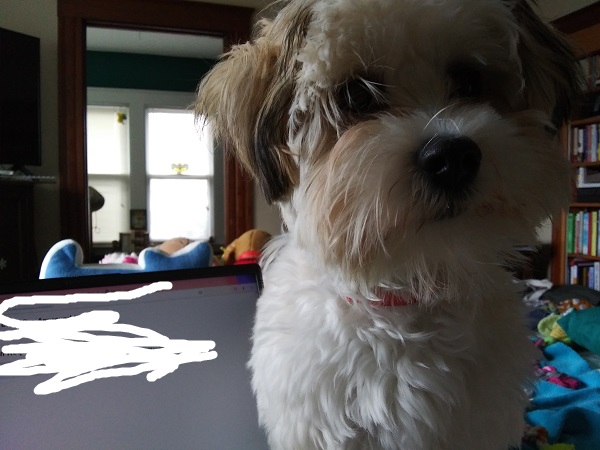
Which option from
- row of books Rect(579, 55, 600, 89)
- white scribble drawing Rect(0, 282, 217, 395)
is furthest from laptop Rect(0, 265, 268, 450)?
row of books Rect(579, 55, 600, 89)

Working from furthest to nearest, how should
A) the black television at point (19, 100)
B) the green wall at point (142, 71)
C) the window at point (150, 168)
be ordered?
the window at point (150, 168) → the green wall at point (142, 71) → the black television at point (19, 100)

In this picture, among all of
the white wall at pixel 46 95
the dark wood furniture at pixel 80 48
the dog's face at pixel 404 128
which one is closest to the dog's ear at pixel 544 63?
the dog's face at pixel 404 128

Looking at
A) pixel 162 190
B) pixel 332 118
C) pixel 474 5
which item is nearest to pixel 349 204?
pixel 332 118

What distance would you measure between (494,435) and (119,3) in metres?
3.46

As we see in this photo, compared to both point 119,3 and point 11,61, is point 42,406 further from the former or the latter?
point 119,3

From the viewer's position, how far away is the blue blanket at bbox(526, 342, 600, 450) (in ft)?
3.05

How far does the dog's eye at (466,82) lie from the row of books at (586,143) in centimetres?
272

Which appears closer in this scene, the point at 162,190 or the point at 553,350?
the point at 553,350

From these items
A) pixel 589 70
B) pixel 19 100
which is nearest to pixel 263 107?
pixel 589 70

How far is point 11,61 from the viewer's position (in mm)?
2932

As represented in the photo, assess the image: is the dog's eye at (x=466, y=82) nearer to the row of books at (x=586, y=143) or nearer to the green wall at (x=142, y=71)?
the row of books at (x=586, y=143)

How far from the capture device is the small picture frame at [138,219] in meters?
5.65

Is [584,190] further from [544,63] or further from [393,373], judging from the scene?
[393,373]

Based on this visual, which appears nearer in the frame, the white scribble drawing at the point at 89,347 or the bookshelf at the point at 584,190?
the white scribble drawing at the point at 89,347
